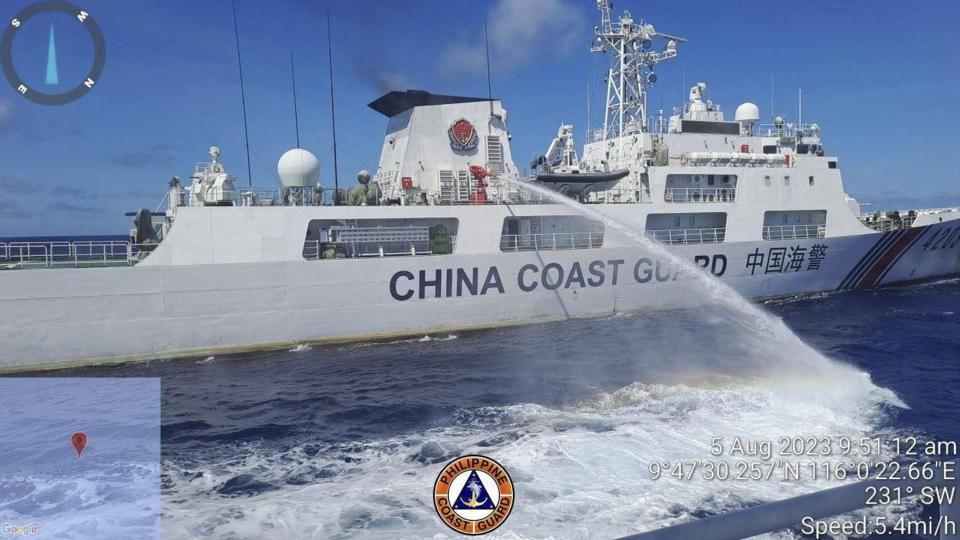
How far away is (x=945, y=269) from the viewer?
22.7m

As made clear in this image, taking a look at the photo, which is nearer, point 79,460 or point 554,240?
point 79,460

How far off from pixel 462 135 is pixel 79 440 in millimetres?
12553

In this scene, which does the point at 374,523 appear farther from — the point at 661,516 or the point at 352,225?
the point at 352,225

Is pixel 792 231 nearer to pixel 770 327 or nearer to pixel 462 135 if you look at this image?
pixel 770 327

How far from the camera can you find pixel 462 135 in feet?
57.5

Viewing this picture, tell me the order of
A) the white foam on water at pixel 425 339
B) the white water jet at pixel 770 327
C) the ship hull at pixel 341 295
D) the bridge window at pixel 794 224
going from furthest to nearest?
the bridge window at pixel 794 224, the white foam on water at pixel 425 339, the ship hull at pixel 341 295, the white water jet at pixel 770 327

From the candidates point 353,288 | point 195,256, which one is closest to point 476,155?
point 353,288

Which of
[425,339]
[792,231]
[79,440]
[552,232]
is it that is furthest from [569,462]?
[792,231]

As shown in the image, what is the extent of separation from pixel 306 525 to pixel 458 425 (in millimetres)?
3104

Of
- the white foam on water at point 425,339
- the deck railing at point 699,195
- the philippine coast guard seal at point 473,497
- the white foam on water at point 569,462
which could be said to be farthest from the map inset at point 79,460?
the deck railing at point 699,195

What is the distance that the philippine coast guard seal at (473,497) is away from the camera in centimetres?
360

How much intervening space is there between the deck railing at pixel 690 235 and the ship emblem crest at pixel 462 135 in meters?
6.22

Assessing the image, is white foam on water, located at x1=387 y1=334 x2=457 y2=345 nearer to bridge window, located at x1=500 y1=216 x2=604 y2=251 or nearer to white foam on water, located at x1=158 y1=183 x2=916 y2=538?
bridge window, located at x1=500 y1=216 x2=604 y2=251

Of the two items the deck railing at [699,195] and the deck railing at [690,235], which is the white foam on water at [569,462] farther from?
the deck railing at [699,195]
